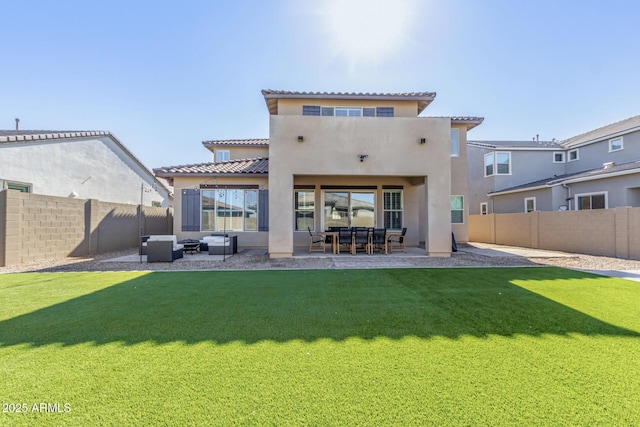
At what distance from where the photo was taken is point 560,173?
20719 mm

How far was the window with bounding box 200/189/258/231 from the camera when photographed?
1373cm

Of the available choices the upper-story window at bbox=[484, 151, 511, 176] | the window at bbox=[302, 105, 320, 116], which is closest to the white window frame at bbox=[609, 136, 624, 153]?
the upper-story window at bbox=[484, 151, 511, 176]

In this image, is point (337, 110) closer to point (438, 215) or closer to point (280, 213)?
point (280, 213)

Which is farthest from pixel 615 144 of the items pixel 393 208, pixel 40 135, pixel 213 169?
pixel 40 135

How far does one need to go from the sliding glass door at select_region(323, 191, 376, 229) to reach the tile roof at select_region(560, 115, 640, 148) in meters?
16.6

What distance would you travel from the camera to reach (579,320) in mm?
4422

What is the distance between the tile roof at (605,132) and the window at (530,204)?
561cm

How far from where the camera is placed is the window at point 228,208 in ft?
45.1

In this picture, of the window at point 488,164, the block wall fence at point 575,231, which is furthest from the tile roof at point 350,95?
the window at point 488,164

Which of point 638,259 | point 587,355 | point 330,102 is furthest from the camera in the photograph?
point 330,102

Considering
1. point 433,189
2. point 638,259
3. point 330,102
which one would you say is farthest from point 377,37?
point 638,259

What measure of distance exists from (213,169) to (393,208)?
9194 mm

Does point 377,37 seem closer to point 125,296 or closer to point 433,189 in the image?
point 433,189

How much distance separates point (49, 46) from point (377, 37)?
568 inches
